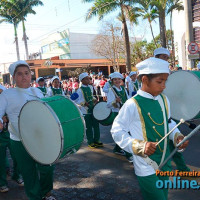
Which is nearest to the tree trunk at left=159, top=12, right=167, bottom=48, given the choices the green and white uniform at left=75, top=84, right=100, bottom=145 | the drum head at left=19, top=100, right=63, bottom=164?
the green and white uniform at left=75, top=84, right=100, bottom=145

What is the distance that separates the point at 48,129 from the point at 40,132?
13cm

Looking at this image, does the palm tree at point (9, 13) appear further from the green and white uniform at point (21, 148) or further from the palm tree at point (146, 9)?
the green and white uniform at point (21, 148)

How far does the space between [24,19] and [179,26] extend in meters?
22.0

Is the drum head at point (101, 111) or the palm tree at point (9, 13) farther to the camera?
the palm tree at point (9, 13)

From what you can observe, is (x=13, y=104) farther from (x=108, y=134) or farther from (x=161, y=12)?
(x=161, y=12)

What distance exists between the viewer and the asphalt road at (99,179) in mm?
3691

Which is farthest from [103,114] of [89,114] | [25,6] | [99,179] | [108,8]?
[25,6]

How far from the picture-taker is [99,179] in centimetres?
430

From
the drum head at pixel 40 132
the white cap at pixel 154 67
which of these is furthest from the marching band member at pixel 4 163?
the white cap at pixel 154 67

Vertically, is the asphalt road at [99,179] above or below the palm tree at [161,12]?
below

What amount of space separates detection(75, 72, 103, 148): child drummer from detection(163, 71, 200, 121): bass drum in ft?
7.75

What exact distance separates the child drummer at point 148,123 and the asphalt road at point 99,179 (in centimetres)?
149

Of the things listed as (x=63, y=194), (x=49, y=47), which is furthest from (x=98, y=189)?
(x=49, y=47)

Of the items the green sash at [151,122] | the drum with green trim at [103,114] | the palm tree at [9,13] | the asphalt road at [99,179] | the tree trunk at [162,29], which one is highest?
the palm tree at [9,13]
